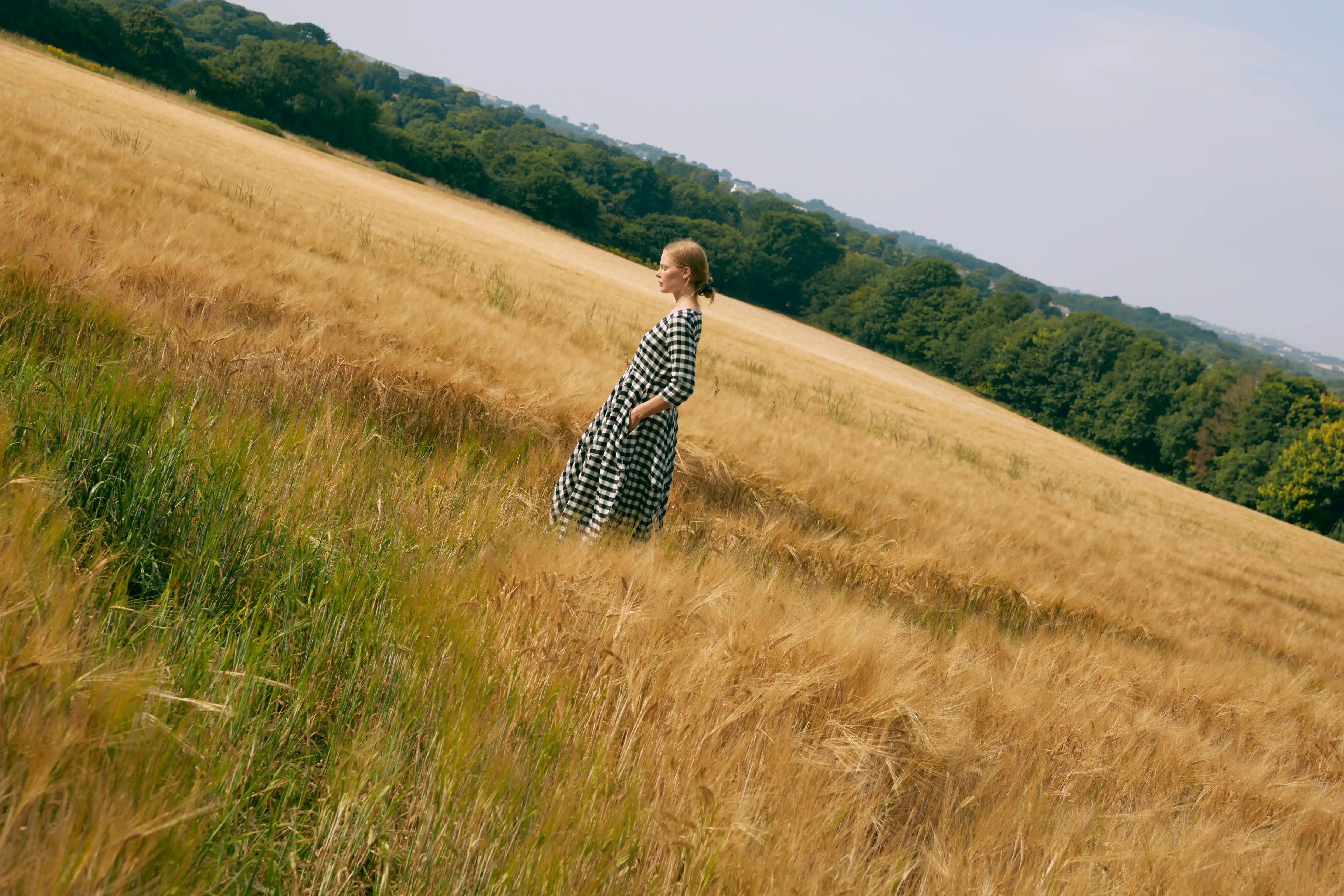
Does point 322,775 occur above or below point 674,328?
below

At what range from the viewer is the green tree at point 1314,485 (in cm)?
4862

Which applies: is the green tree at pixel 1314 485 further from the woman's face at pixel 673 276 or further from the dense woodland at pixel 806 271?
the woman's face at pixel 673 276

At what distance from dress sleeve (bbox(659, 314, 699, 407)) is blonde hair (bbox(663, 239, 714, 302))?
22 cm

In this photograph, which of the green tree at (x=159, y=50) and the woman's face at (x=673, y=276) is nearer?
the woman's face at (x=673, y=276)

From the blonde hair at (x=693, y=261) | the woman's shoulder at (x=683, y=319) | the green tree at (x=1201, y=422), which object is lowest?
the woman's shoulder at (x=683, y=319)

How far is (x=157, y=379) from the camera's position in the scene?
110 inches

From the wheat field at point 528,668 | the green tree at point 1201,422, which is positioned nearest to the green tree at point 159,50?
the wheat field at point 528,668

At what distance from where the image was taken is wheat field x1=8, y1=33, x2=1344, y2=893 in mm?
1183

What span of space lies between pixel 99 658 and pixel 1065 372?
76929 mm

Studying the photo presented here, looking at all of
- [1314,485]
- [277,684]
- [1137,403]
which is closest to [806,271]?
[1137,403]

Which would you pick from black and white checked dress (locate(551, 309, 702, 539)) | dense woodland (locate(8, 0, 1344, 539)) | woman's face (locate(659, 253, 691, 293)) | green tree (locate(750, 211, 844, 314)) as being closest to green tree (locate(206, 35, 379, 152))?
dense woodland (locate(8, 0, 1344, 539))

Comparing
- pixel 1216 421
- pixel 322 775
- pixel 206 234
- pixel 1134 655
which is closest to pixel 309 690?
pixel 322 775

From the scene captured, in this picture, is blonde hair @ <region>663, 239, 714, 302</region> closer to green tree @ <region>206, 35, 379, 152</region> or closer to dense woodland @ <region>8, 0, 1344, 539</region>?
dense woodland @ <region>8, 0, 1344, 539</region>

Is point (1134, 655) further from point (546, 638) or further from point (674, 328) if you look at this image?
point (546, 638)
